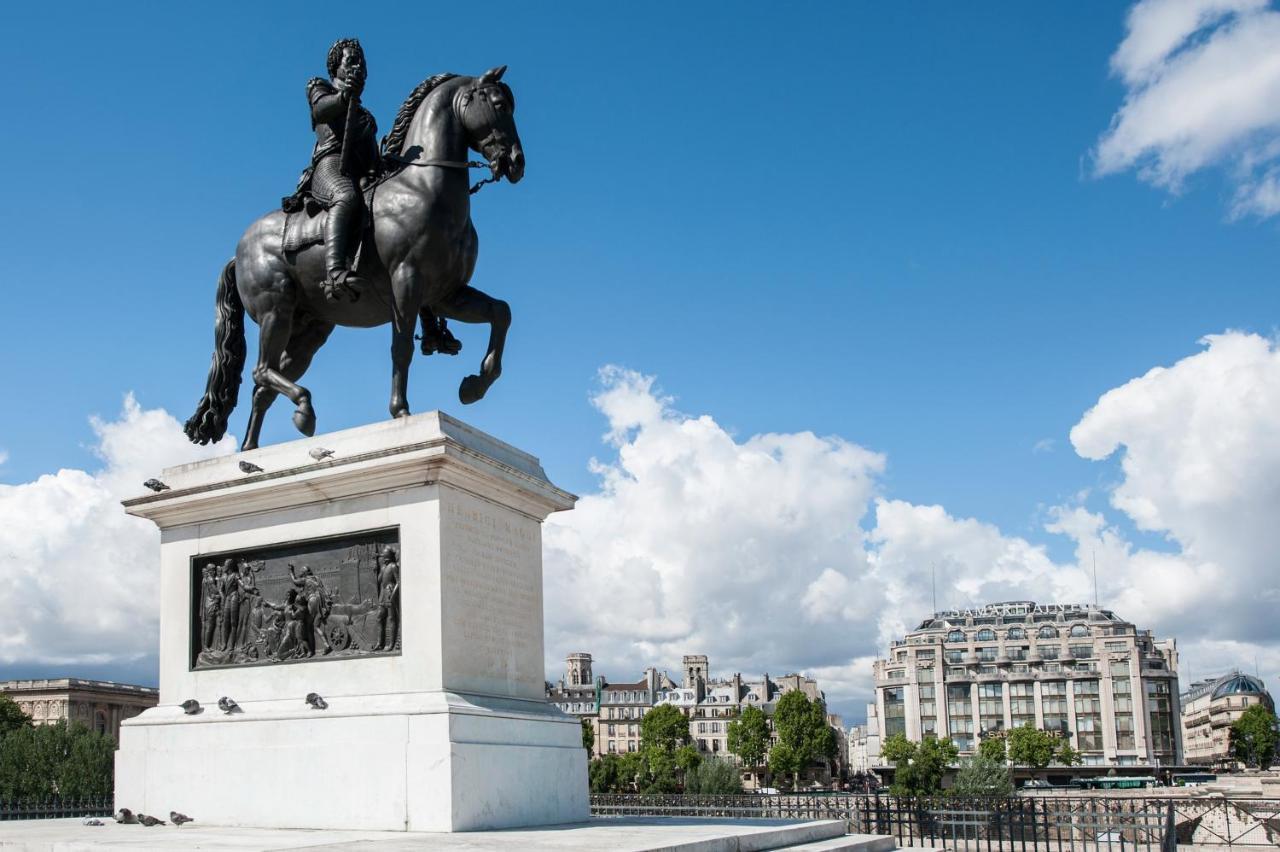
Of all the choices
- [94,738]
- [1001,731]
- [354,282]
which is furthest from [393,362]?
[1001,731]

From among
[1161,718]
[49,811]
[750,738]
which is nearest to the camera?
[49,811]

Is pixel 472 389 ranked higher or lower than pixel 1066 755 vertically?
higher

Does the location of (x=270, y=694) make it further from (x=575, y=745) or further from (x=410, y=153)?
(x=410, y=153)

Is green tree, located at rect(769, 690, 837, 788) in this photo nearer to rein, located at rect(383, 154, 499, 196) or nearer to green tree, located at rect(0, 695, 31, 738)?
green tree, located at rect(0, 695, 31, 738)

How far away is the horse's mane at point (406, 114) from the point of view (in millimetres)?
12852

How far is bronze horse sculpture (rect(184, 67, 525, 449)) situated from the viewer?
40.1ft

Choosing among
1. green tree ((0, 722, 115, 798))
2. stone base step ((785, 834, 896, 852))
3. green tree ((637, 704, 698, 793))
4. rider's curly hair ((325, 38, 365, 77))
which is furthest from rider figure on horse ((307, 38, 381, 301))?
green tree ((637, 704, 698, 793))

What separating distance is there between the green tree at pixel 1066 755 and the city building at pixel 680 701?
152 ft

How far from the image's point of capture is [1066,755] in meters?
112

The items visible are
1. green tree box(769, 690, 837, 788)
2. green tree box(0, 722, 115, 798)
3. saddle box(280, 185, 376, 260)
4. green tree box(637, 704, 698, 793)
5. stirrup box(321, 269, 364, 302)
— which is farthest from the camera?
green tree box(637, 704, 698, 793)

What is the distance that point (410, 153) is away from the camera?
12.5 meters

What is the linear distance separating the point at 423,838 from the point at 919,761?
99343mm

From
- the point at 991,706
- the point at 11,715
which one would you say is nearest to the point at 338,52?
the point at 11,715

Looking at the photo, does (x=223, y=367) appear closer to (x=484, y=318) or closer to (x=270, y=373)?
(x=270, y=373)
